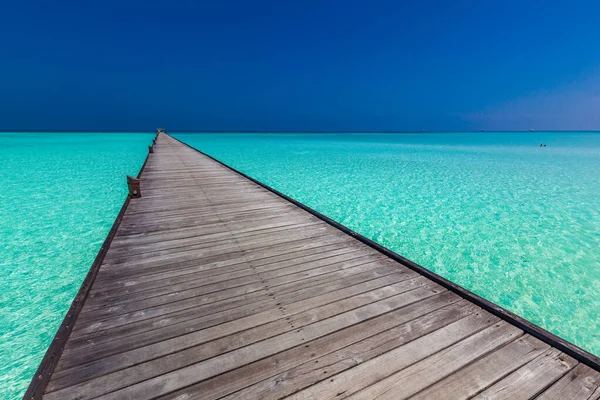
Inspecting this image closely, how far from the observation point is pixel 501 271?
584 cm

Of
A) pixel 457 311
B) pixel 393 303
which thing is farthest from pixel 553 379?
pixel 393 303

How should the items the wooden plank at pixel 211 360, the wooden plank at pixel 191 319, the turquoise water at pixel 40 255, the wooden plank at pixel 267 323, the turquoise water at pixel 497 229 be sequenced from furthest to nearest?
1. the turquoise water at pixel 497 229
2. the turquoise water at pixel 40 255
3. the wooden plank at pixel 191 319
4. the wooden plank at pixel 267 323
5. the wooden plank at pixel 211 360

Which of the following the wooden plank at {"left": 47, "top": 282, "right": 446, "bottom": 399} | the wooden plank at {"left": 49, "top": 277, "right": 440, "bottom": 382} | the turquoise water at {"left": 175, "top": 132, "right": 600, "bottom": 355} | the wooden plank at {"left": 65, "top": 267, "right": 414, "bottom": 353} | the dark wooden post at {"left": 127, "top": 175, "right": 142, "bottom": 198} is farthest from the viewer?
the dark wooden post at {"left": 127, "top": 175, "right": 142, "bottom": 198}

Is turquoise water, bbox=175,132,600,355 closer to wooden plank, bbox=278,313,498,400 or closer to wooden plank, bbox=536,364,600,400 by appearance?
wooden plank, bbox=536,364,600,400

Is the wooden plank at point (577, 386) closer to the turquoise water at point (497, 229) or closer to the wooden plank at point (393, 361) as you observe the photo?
the wooden plank at point (393, 361)

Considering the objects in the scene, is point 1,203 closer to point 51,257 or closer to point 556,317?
point 51,257

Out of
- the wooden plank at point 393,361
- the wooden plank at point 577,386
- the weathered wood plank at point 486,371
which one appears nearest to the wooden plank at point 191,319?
the wooden plank at point 393,361

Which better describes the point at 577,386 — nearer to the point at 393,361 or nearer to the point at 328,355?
the point at 393,361

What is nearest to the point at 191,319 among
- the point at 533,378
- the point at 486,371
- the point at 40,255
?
the point at 486,371

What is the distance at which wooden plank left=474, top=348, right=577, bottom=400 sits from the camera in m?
2.04

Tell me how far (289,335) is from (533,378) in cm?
194

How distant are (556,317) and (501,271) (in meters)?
1.38

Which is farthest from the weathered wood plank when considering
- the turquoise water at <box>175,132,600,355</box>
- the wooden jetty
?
the turquoise water at <box>175,132,600,355</box>

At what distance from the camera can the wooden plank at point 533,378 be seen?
2.04m
